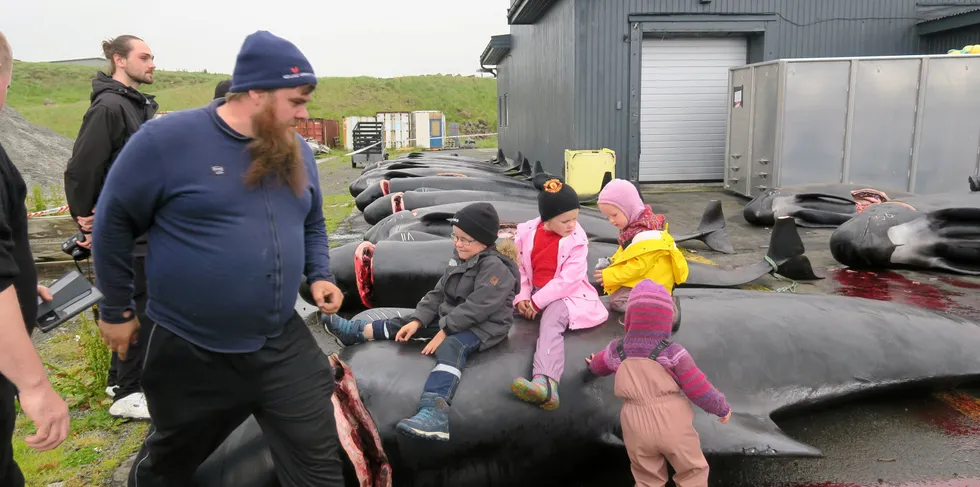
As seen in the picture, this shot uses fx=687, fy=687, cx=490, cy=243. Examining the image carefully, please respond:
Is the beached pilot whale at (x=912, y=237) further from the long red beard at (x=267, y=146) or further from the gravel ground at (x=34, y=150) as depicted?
the gravel ground at (x=34, y=150)

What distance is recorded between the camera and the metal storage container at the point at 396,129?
4781 cm

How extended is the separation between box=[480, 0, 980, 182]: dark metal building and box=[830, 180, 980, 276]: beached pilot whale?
8955mm

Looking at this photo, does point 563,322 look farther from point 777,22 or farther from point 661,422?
point 777,22

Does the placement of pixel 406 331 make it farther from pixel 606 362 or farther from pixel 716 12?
pixel 716 12

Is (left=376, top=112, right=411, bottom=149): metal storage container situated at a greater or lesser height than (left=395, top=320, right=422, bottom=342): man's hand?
greater

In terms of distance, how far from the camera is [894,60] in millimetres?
13727

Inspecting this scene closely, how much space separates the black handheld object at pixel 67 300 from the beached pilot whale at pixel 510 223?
15.4ft

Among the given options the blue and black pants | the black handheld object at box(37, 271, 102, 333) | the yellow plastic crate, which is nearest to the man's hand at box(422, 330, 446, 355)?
the blue and black pants

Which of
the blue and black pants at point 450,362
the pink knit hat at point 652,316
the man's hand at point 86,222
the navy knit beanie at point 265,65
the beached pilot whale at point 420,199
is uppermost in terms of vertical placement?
the navy knit beanie at point 265,65

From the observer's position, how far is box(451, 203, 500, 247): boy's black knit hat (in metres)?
4.03

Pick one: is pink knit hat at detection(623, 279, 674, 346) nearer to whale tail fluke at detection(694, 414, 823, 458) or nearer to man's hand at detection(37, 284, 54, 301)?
whale tail fluke at detection(694, 414, 823, 458)

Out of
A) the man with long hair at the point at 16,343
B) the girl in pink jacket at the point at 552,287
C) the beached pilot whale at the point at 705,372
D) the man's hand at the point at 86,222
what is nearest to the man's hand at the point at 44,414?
the man with long hair at the point at 16,343

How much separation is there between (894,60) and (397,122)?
38066mm

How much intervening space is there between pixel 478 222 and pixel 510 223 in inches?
159
